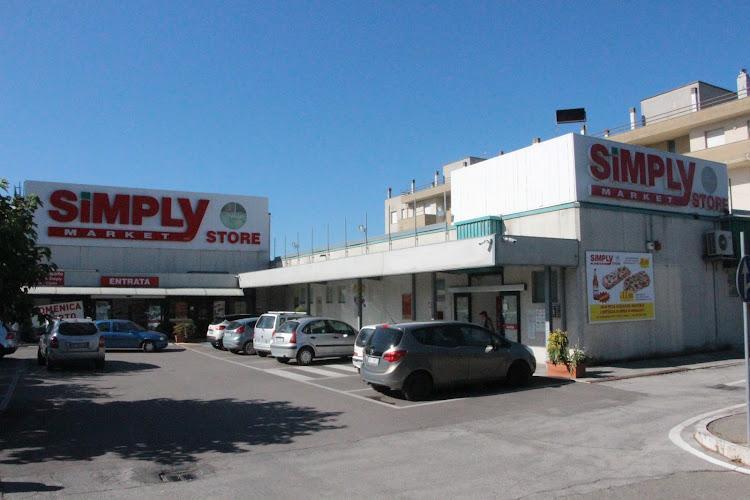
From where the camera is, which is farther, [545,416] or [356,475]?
[545,416]

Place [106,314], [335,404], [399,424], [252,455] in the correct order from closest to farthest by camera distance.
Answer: [252,455] → [399,424] → [335,404] → [106,314]

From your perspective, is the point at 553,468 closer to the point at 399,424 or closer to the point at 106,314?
the point at 399,424

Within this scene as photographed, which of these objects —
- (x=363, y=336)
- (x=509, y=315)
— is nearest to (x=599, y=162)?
(x=509, y=315)

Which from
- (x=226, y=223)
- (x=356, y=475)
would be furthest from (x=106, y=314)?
(x=356, y=475)

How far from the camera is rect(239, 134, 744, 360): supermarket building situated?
17.1m

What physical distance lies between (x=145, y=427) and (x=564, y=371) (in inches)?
390

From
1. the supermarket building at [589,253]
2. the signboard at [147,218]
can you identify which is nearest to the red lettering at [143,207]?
the signboard at [147,218]

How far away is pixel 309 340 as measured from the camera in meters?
19.6

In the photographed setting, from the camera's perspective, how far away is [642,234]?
62.2 ft

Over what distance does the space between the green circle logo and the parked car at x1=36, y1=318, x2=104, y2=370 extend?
19696 mm

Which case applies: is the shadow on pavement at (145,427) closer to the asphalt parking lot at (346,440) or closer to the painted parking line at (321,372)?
the asphalt parking lot at (346,440)

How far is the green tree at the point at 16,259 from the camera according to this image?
1018 cm

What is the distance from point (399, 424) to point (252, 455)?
2.81 m

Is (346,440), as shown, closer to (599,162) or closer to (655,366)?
(655,366)
